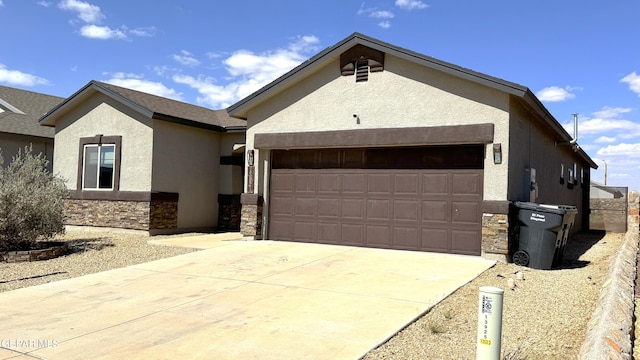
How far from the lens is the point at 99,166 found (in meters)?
16.2

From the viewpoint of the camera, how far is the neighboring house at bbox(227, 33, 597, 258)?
10.7m

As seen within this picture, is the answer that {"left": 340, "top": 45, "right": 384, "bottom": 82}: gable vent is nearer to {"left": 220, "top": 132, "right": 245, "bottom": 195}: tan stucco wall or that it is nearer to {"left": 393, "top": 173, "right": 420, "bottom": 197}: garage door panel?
{"left": 393, "top": 173, "right": 420, "bottom": 197}: garage door panel

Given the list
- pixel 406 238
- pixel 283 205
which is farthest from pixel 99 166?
pixel 406 238

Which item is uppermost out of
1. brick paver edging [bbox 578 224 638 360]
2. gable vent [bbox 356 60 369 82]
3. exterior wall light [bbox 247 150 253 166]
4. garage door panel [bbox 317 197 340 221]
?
gable vent [bbox 356 60 369 82]

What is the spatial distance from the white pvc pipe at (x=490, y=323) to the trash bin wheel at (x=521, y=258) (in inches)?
269

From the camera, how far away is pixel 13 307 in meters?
6.97

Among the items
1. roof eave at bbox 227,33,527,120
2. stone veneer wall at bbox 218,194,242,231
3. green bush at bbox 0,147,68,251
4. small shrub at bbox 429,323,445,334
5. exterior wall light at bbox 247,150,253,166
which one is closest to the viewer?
small shrub at bbox 429,323,445,334

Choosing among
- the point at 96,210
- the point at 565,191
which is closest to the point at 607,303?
the point at 565,191

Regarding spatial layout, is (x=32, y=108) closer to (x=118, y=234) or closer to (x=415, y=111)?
(x=118, y=234)

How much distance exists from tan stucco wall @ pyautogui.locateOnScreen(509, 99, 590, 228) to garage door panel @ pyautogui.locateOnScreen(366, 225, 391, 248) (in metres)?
2.99

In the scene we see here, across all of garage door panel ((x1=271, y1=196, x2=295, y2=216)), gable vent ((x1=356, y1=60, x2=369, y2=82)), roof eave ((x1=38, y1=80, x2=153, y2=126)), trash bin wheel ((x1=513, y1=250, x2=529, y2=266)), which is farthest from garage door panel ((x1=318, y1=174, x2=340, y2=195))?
roof eave ((x1=38, y1=80, x2=153, y2=126))

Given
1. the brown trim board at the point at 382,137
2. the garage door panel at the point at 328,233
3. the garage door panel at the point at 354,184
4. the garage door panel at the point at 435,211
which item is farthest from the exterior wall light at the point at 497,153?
the garage door panel at the point at 328,233

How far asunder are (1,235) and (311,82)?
27.0 ft

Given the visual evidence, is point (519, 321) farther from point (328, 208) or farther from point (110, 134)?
point (110, 134)
